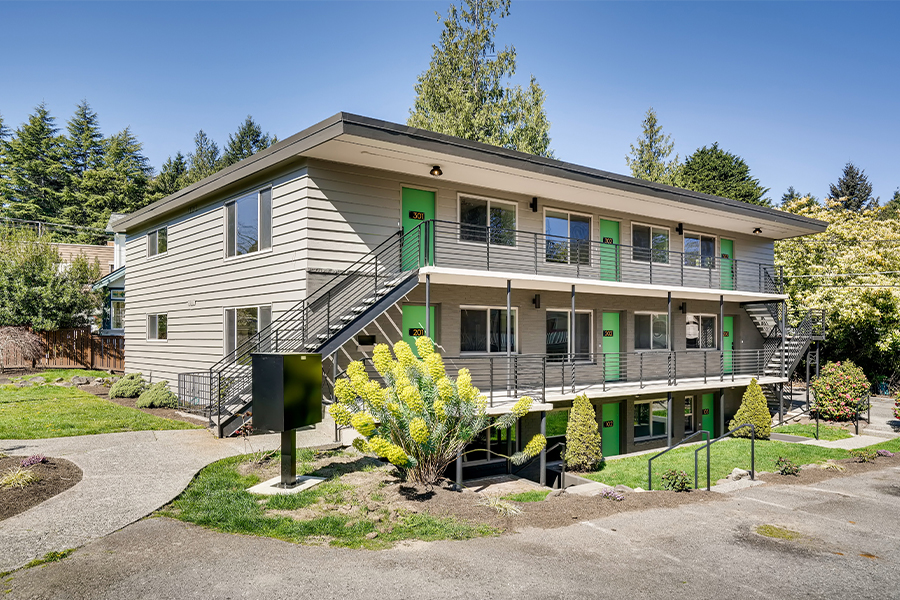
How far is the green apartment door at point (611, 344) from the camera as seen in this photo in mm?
18375

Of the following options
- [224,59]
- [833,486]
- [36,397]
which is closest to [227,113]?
[224,59]

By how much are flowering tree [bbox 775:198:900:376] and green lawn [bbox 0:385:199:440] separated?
81.4 ft

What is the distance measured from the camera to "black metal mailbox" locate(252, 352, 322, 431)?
26.4 feet

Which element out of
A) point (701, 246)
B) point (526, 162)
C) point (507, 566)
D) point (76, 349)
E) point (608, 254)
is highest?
point (526, 162)

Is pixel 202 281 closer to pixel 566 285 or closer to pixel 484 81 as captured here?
pixel 566 285

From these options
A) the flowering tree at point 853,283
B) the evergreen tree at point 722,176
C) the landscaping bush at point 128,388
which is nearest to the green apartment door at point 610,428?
the flowering tree at point 853,283

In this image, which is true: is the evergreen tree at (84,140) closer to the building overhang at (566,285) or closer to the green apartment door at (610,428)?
the building overhang at (566,285)

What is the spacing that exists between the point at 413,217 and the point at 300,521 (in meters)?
9.00

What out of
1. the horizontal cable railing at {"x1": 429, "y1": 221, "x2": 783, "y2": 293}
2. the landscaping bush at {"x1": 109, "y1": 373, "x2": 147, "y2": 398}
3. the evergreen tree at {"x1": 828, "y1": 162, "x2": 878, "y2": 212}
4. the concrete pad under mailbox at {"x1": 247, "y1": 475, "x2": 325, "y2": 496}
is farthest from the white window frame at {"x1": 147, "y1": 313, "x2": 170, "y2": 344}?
the evergreen tree at {"x1": 828, "y1": 162, "x2": 878, "y2": 212}

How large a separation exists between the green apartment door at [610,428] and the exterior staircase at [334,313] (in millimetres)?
7999

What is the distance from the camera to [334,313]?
13039 mm

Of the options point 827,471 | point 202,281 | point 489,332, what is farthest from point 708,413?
point 202,281

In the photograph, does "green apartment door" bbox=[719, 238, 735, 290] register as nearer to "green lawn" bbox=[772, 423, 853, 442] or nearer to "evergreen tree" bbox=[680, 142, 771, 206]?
"green lawn" bbox=[772, 423, 853, 442]

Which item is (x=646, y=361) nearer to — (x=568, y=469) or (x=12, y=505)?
(x=568, y=469)
